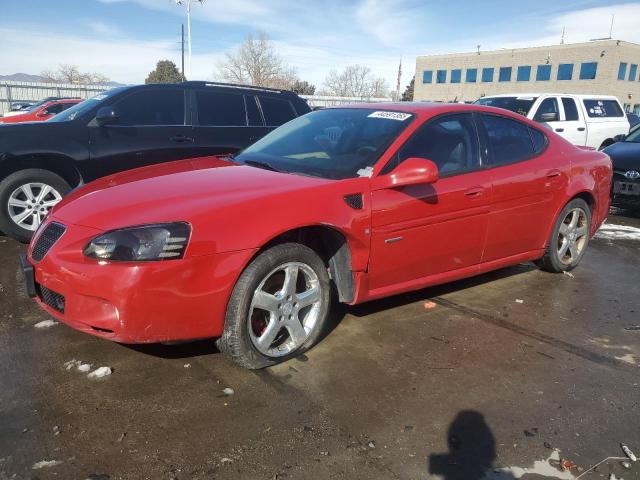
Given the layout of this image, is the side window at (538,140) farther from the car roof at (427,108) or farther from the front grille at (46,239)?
the front grille at (46,239)

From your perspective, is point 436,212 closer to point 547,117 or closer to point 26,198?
point 26,198

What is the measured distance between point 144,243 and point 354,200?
1.30 meters

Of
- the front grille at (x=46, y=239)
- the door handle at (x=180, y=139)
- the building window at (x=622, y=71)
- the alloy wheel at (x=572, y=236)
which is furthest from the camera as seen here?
the building window at (x=622, y=71)

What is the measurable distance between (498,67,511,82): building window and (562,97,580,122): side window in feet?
148

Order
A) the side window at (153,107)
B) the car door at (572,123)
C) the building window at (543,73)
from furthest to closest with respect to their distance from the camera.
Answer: the building window at (543,73) → the car door at (572,123) → the side window at (153,107)

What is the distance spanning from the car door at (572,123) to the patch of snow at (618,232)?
15.5 feet

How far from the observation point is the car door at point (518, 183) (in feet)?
13.7

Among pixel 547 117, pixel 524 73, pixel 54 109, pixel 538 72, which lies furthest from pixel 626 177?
pixel 524 73

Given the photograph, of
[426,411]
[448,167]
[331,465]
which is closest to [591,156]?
[448,167]

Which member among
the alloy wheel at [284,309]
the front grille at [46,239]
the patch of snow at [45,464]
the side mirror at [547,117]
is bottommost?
the patch of snow at [45,464]

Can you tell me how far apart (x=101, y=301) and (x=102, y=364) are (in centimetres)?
66

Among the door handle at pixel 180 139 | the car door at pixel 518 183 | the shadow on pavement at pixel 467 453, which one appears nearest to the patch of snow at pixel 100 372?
the shadow on pavement at pixel 467 453

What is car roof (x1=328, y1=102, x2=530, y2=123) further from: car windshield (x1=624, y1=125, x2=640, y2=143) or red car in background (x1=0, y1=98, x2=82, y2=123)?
red car in background (x1=0, y1=98, x2=82, y2=123)

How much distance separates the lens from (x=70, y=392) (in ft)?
9.42
